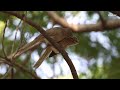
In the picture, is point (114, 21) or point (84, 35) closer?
point (114, 21)

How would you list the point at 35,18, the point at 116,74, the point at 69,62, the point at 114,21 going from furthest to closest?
the point at 35,18, the point at 114,21, the point at 116,74, the point at 69,62

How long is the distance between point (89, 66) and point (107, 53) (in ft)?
1.19

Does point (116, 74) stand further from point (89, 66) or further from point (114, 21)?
point (89, 66)

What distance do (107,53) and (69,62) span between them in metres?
4.18
